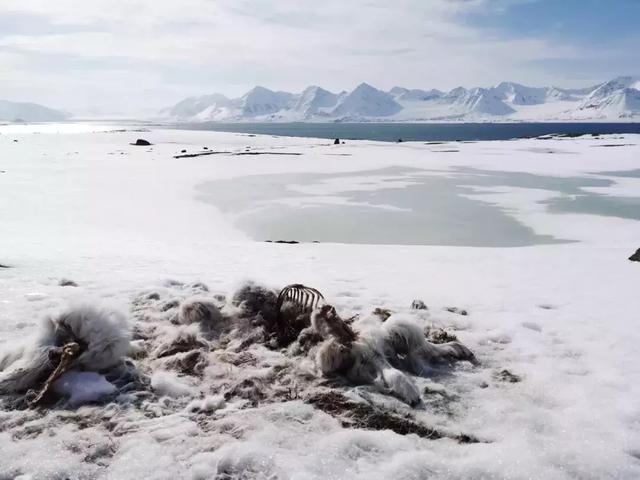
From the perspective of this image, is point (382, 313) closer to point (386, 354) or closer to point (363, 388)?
point (386, 354)

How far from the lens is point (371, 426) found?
323cm

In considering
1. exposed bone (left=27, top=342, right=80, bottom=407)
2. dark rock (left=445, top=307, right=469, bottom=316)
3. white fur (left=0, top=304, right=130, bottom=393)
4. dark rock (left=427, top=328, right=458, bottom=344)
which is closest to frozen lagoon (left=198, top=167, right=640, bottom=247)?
dark rock (left=445, top=307, right=469, bottom=316)

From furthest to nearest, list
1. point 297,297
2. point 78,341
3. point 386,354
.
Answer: point 297,297 → point 386,354 → point 78,341

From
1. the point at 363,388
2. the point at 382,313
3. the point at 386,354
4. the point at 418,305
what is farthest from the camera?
the point at 418,305

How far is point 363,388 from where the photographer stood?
3.68 meters

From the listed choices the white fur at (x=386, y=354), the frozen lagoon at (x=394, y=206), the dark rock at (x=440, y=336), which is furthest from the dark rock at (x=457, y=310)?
the frozen lagoon at (x=394, y=206)

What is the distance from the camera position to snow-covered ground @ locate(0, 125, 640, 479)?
9.34 feet

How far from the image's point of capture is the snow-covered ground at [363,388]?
112 inches

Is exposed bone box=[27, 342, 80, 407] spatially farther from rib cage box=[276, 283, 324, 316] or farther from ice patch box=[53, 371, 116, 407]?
rib cage box=[276, 283, 324, 316]

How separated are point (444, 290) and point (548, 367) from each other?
8.43 ft

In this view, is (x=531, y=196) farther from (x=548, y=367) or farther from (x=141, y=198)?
(x=548, y=367)

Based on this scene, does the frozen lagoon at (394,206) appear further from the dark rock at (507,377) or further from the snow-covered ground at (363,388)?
the dark rock at (507,377)

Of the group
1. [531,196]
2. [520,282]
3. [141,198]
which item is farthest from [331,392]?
[531,196]

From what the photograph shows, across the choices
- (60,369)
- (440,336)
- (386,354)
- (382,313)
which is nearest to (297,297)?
(382,313)
